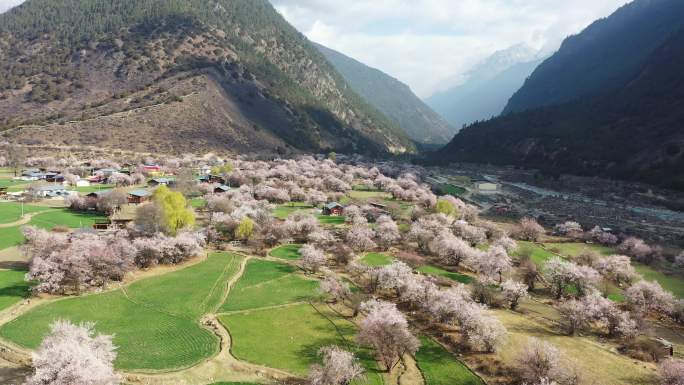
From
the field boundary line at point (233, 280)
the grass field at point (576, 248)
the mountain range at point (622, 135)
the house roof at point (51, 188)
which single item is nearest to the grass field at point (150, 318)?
the field boundary line at point (233, 280)

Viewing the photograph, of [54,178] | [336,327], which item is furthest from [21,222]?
[336,327]

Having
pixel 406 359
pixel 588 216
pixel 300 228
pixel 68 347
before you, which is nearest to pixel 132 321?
pixel 68 347

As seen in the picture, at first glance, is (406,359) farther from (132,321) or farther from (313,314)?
(132,321)

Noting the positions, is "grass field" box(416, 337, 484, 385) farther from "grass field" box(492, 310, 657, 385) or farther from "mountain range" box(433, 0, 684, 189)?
"mountain range" box(433, 0, 684, 189)

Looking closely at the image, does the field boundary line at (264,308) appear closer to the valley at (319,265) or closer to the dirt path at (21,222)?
the valley at (319,265)

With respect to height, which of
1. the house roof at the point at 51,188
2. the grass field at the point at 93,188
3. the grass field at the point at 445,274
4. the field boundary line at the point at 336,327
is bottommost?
the field boundary line at the point at 336,327
